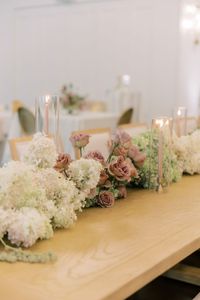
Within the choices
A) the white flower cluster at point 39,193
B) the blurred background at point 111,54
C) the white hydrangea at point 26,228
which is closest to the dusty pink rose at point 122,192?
the white flower cluster at point 39,193

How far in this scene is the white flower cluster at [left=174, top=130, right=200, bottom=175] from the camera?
7.90 feet

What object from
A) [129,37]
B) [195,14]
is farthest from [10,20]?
[195,14]

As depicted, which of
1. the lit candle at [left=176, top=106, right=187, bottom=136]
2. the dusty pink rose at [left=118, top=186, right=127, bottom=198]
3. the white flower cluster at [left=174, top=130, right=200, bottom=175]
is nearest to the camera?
the dusty pink rose at [left=118, top=186, right=127, bottom=198]

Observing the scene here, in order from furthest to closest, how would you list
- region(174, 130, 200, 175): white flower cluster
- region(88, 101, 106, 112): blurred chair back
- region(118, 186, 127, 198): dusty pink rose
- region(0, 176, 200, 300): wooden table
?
region(88, 101, 106, 112): blurred chair back → region(174, 130, 200, 175): white flower cluster → region(118, 186, 127, 198): dusty pink rose → region(0, 176, 200, 300): wooden table

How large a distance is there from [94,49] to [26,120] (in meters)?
2.35

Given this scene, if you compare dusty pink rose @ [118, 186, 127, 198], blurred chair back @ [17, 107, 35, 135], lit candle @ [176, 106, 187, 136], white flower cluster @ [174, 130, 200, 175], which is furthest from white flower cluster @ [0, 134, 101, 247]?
blurred chair back @ [17, 107, 35, 135]

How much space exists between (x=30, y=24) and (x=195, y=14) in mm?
2652

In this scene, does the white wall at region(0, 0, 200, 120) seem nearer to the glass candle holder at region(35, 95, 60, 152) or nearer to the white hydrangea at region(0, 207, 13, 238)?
the glass candle holder at region(35, 95, 60, 152)

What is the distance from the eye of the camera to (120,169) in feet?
6.17

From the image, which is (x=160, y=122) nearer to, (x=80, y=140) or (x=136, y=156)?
(x=136, y=156)

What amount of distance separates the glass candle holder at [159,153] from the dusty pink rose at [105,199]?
12.7 inches

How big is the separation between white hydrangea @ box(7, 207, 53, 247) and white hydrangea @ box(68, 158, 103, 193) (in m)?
0.33

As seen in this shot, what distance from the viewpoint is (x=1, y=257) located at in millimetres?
1304

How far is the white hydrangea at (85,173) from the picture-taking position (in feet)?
5.64
